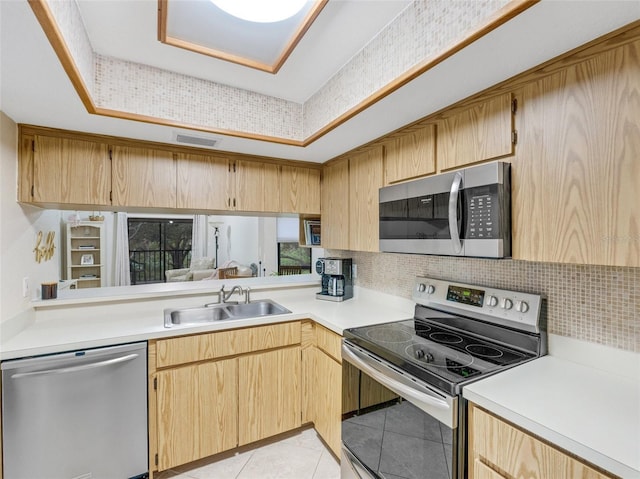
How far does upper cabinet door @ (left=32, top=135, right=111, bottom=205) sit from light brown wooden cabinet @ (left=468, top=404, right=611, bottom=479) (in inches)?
89.9

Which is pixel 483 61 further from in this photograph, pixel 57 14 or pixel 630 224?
pixel 57 14

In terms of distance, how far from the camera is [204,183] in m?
2.22

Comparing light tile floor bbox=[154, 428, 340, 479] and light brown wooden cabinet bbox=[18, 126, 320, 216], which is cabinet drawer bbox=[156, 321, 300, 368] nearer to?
light tile floor bbox=[154, 428, 340, 479]

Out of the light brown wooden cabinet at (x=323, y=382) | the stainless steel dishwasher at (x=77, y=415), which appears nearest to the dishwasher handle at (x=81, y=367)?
the stainless steel dishwasher at (x=77, y=415)

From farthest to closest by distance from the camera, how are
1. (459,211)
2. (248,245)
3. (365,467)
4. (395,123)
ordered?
1. (248,245)
2. (395,123)
3. (365,467)
4. (459,211)

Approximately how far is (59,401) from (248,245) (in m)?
4.22

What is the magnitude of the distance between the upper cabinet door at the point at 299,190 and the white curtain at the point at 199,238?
3565 mm

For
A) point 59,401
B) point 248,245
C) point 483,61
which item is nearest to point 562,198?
→ point 483,61

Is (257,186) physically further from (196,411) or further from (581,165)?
(581,165)

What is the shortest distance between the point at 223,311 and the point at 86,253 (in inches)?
151

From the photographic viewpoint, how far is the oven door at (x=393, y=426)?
111 cm

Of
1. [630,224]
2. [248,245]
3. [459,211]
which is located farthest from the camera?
[248,245]

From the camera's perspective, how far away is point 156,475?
1.81m

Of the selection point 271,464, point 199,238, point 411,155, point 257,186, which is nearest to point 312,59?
point 411,155
